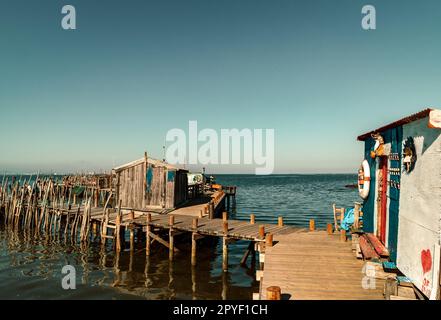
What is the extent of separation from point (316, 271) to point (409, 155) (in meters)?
4.78

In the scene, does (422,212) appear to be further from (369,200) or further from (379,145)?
(369,200)

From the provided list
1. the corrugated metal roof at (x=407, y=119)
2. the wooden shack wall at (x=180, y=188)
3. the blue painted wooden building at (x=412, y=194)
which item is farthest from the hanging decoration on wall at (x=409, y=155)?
the wooden shack wall at (x=180, y=188)

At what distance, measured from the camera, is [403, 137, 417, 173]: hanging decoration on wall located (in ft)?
28.1

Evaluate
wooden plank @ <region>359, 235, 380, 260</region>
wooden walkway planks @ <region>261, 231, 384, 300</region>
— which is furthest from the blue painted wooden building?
wooden walkway planks @ <region>261, 231, 384, 300</region>

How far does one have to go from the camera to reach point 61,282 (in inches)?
634

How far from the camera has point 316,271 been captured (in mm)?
11023

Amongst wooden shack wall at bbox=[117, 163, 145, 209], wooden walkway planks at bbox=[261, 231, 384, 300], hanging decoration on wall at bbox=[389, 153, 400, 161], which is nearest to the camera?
wooden walkway planks at bbox=[261, 231, 384, 300]

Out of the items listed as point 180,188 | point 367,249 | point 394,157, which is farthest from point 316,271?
point 180,188

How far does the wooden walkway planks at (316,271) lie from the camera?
9.19 m

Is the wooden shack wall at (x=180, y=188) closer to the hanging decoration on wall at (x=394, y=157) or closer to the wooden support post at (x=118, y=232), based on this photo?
the wooden support post at (x=118, y=232)

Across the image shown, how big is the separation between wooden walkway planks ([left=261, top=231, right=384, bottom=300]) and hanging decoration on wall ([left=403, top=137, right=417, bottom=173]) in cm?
342

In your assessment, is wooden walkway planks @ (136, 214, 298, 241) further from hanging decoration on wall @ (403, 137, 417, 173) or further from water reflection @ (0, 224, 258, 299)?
hanging decoration on wall @ (403, 137, 417, 173)
